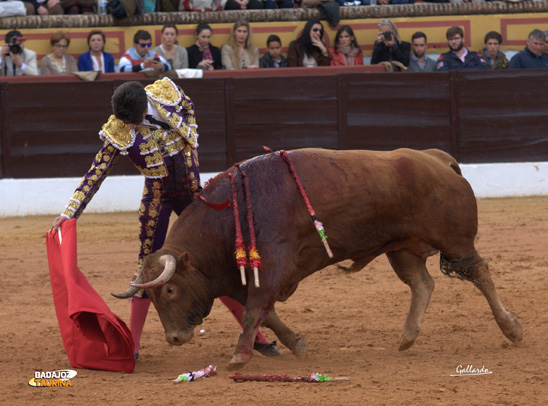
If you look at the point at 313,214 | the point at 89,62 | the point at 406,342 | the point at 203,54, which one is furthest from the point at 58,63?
the point at 406,342

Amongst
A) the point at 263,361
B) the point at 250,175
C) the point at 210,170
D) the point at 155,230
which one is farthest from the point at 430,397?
the point at 210,170

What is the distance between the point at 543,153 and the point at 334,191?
5719 mm

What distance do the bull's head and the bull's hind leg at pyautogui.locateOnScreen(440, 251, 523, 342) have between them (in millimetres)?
1190

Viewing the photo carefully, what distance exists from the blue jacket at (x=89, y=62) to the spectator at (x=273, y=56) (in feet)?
4.92

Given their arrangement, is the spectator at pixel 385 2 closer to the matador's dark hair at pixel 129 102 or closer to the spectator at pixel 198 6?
the spectator at pixel 198 6

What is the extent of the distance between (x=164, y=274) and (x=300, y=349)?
79cm

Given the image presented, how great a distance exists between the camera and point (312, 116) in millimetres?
8977

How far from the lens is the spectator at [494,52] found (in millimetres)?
9141

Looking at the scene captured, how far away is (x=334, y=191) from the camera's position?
3859 mm

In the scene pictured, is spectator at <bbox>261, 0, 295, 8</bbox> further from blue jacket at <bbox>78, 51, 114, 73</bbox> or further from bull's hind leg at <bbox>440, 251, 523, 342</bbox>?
bull's hind leg at <bbox>440, 251, 523, 342</bbox>

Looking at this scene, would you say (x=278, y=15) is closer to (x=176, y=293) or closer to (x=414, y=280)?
(x=414, y=280)

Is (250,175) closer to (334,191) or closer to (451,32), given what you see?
(334,191)

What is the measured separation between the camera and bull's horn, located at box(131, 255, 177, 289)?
3.61m

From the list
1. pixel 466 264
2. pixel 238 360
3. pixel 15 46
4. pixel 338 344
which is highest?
pixel 15 46
